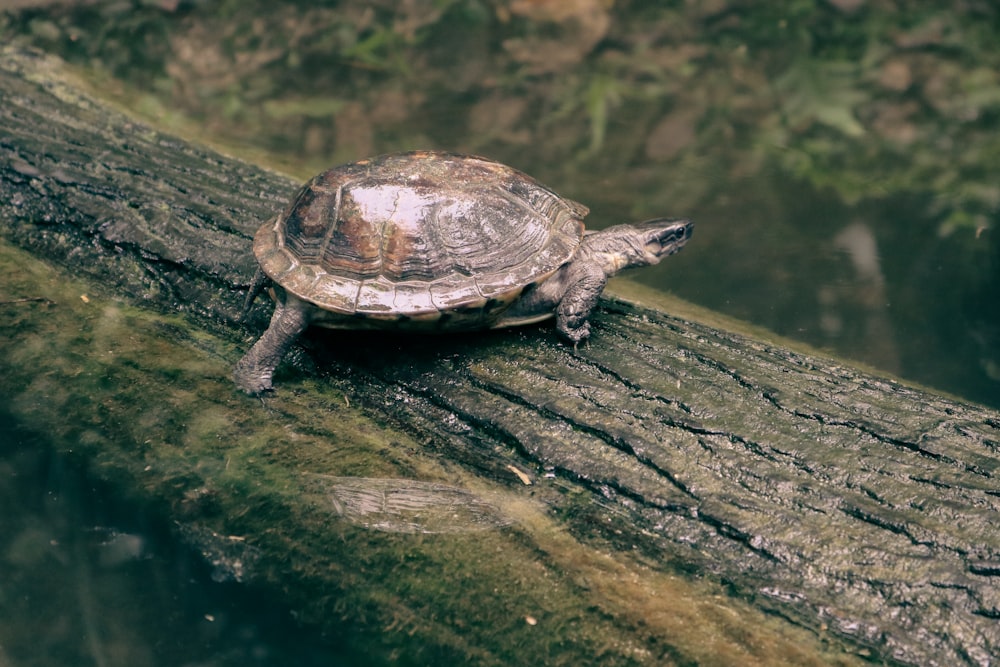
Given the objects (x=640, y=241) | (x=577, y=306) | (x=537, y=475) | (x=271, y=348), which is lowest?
(x=537, y=475)

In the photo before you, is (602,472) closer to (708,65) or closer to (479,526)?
(479,526)

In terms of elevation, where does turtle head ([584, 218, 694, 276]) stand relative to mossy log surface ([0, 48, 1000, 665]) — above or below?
above

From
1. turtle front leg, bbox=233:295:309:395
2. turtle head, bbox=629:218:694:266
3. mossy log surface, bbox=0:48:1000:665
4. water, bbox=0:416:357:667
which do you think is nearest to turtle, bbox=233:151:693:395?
turtle front leg, bbox=233:295:309:395

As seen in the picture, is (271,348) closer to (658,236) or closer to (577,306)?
(577,306)

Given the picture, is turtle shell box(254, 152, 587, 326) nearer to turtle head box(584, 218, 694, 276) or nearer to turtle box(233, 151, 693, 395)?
turtle box(233, 151, 693, 395)

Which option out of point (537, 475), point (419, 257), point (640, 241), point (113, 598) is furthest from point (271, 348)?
point (640, 241)

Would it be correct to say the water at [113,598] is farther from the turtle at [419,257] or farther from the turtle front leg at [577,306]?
the turtle front leg at [577,306]

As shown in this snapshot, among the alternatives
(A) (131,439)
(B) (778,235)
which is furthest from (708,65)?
(A) (131,439)
